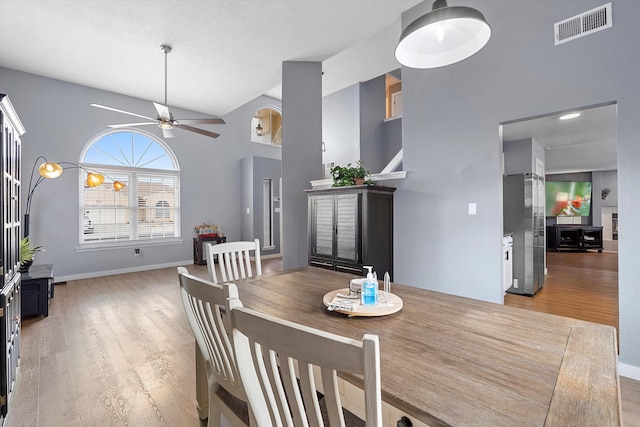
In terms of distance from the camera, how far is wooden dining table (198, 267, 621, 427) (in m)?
0.68

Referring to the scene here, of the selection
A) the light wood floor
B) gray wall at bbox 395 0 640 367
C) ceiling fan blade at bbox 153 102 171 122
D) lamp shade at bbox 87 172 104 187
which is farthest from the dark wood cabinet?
gray wall at bbox 395 0 640 367

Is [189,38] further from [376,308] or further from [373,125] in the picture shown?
[376,308]

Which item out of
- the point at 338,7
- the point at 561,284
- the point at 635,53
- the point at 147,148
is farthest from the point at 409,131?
the point at 147,148

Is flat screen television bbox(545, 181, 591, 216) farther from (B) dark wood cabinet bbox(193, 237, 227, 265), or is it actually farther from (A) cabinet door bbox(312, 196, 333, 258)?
(B) dark wood cabinet bbox(193, 237, 227, 265)

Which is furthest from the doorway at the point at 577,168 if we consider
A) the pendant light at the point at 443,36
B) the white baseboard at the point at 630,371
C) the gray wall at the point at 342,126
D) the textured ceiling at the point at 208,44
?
the gray wall at the point at 342,126

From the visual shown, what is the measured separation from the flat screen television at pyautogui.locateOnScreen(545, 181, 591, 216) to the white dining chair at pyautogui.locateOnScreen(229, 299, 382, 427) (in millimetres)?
10777

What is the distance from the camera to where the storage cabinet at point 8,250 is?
5.62 ft

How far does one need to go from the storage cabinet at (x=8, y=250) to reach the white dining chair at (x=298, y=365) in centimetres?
185

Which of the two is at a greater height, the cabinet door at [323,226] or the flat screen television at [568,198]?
the flat screen television at [568,198]

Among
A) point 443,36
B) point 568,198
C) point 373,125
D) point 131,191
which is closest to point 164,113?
point 131,191

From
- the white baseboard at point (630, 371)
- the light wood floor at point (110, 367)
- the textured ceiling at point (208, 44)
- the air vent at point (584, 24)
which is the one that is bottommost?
the light wood floor at point (110, 367)

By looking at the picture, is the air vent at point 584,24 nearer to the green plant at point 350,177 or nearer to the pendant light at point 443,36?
the pendant light at point 443,36

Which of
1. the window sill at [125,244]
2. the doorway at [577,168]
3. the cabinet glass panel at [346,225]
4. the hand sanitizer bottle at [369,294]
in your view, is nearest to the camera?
the hand sanitizer bottle at [369,294]

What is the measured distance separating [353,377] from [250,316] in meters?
0.35
